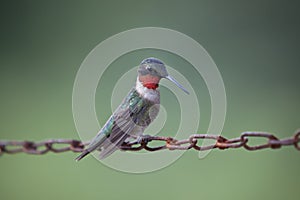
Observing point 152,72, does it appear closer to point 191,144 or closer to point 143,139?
point 143,139

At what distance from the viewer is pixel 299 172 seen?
295 cm

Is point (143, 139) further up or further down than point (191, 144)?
further up

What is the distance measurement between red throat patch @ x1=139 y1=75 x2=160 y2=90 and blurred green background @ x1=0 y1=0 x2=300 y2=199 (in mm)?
1226

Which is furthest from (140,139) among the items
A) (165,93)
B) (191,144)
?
(165,93)

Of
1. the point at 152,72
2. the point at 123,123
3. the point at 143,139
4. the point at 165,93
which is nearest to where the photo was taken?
the point at 143,139

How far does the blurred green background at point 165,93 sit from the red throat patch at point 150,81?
4.02ft

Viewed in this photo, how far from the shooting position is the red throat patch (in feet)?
5.54

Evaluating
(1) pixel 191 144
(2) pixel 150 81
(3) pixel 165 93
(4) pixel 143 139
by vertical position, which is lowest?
(1) pixel 191 144

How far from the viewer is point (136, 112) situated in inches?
63.5

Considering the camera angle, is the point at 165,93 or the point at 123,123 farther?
the point at 165,93

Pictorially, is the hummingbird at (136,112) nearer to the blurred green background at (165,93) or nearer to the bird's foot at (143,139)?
the bird's foot at (143,139)

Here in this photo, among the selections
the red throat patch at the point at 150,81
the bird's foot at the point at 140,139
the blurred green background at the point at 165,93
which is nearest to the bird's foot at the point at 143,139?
the bird's foot at the point at 140,139

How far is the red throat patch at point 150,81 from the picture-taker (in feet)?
5.54

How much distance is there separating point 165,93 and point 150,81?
58.9 inches
